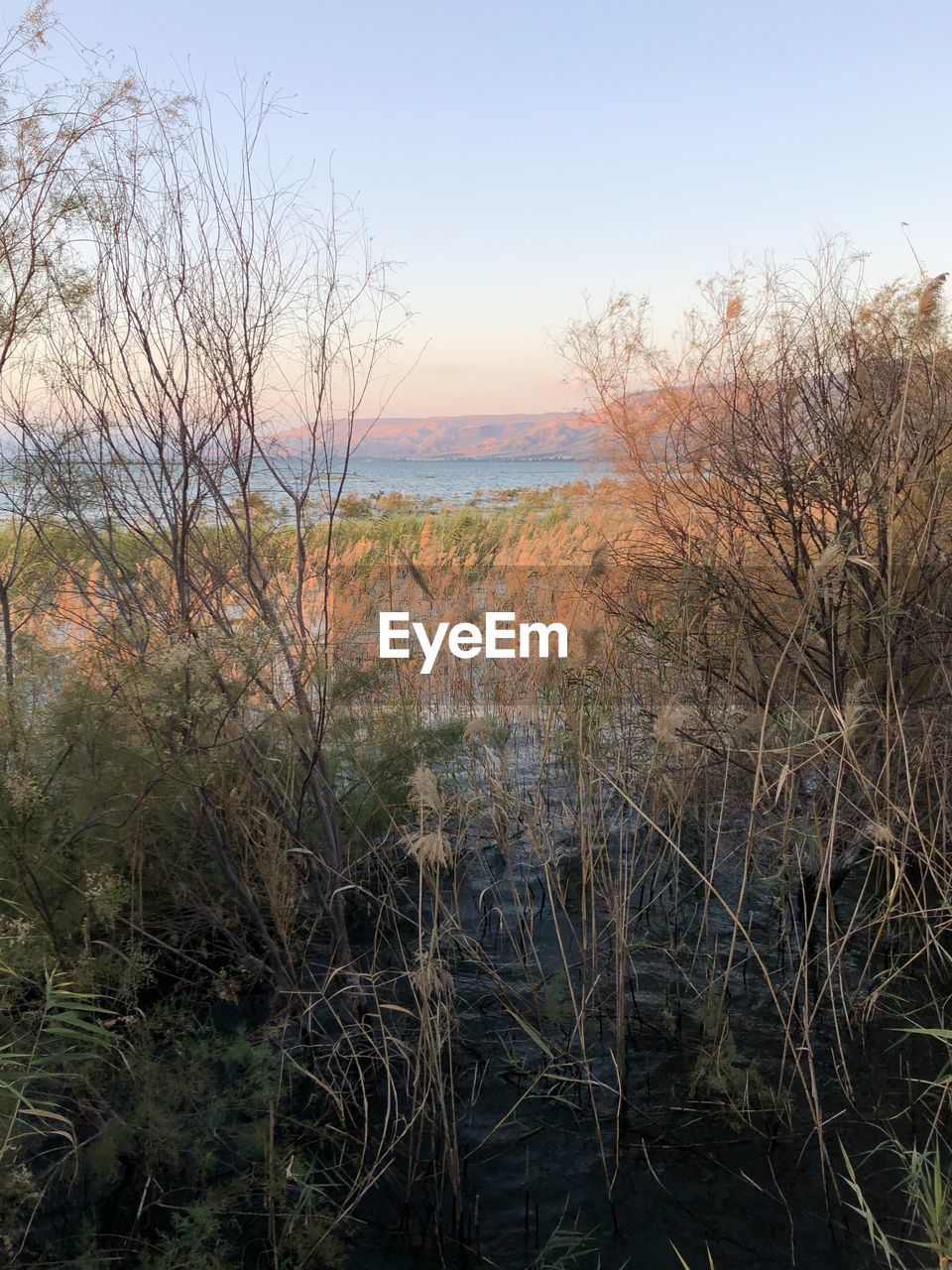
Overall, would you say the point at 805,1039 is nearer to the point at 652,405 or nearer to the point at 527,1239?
the point at 527,1239

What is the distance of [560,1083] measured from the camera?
3434mm

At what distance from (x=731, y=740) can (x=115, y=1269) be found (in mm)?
2959

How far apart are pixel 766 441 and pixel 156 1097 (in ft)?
11.3

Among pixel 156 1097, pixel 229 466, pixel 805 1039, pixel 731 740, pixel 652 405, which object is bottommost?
pixel 156 1097

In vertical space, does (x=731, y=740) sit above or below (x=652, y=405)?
below

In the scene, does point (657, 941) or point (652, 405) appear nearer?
point (657, 941)

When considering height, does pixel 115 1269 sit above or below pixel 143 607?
below

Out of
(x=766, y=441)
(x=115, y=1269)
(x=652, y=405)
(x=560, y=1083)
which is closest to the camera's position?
(x=115, y=1269)

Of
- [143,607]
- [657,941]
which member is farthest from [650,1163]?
[143,607]

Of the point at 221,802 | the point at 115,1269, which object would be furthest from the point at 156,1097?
the point at 221,802

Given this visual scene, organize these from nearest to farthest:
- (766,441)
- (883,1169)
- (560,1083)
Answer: (883,1169), (560,1083), (766,441)

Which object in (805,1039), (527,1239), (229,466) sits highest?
(229,466)

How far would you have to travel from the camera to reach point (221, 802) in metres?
3.63

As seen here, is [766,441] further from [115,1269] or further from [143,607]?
[115,1269]
